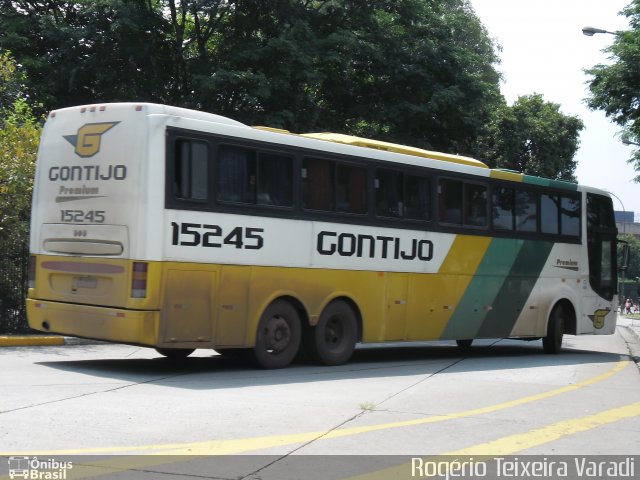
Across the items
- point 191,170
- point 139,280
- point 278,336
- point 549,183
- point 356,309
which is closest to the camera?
point 139,280

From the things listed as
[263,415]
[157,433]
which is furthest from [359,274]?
[157,433]

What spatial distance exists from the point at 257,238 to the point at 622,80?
1875 cm

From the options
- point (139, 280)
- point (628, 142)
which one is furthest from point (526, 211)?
point (628, 142)

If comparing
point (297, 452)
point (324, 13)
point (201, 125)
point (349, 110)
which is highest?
point (324, 13)

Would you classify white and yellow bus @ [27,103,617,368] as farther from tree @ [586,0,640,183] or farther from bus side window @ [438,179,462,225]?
tree @ [586,0,640,183]

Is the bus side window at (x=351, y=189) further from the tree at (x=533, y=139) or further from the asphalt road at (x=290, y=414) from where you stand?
the tree at (x=533, y=139)

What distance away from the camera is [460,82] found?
27.6 meters

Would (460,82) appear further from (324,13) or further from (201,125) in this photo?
(201,125)

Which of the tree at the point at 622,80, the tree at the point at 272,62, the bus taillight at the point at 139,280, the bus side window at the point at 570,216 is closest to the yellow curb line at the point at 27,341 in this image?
the bus taillight at the point at 139,280

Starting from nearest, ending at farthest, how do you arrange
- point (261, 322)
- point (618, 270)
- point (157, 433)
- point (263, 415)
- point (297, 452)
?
point (297, 452) → point (157, 433) → point (263, 415) → point (261, 322) → point (618, 270)

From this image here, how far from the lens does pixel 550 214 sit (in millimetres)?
19141

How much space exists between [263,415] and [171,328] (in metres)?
3.33

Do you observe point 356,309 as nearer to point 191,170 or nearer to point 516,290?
point 191,170

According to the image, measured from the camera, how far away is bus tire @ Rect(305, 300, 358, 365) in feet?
46.2
